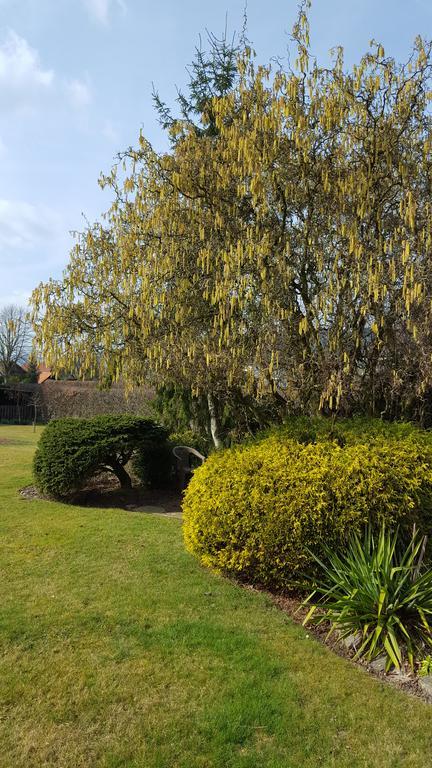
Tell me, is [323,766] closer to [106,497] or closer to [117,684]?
[117,684]

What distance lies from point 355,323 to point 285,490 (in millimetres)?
1857

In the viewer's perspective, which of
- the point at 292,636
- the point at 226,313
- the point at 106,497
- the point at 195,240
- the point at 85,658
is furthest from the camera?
the point at 106,497

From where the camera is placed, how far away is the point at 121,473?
9.56 meters

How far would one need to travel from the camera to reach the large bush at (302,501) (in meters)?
4.29

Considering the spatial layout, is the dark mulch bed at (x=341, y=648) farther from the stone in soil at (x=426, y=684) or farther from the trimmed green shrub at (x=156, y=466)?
the trimmed green shrub at (x=156, y=466)

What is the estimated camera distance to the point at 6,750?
2504 millimetres

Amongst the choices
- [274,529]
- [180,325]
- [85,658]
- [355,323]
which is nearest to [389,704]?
[274,529]

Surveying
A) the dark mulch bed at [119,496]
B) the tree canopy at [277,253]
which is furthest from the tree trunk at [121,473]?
the tree canopy at [277,253]

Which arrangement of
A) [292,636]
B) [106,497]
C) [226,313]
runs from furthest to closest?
1. [106,497]
2. [226,313]
3. [292,636]

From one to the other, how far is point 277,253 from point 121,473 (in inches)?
231

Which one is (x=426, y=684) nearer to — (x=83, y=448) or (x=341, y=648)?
(x=341, y=648)

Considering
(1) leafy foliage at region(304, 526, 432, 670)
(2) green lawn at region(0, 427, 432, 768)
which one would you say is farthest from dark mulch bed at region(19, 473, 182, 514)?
(1) leafy foliage at region(304, 526, 432, 670)

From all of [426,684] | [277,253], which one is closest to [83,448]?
[277,253]

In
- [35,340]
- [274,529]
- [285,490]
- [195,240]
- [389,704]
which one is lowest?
[389,704]
